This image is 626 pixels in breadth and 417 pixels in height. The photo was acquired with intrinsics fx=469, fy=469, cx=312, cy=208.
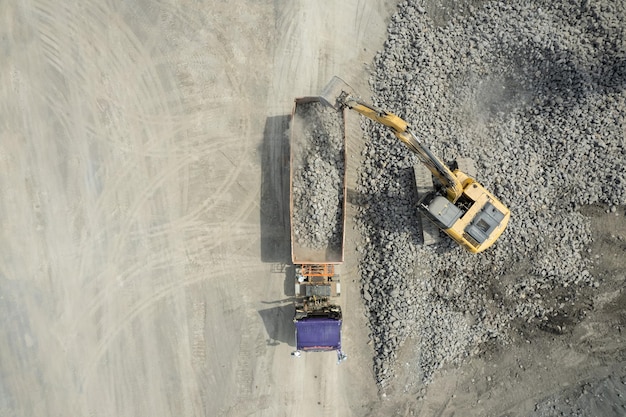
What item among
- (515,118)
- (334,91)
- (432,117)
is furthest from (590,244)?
(334,91)

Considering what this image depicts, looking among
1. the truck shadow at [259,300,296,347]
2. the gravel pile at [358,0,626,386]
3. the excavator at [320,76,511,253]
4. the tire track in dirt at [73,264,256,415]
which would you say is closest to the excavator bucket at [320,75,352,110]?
the excavator at [320,76,511,253]

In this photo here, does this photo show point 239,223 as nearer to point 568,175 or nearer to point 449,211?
point 449,211

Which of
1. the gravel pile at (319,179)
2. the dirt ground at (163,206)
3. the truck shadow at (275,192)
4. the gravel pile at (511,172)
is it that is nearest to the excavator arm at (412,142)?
the gravel pile at (319,179)

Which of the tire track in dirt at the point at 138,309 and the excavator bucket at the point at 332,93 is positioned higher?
the excavator bucket at the point at 332,93

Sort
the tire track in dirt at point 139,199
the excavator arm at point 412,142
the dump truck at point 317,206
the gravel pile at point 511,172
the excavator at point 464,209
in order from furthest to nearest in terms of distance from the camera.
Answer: the tire track in dirt at point 139,199 < the dump truck at point 317,206 < the gravel pile at point 511,172 < the excavator at point 464,209 < the excavator arm at point 412,142

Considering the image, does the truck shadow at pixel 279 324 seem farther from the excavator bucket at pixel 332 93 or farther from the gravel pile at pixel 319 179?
the excavator bucket at pixel 332 93

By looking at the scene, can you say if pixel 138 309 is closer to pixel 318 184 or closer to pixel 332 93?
pixel 318 184

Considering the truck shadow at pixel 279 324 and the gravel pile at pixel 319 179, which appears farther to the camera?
the truck shadow at pixel 279 324
